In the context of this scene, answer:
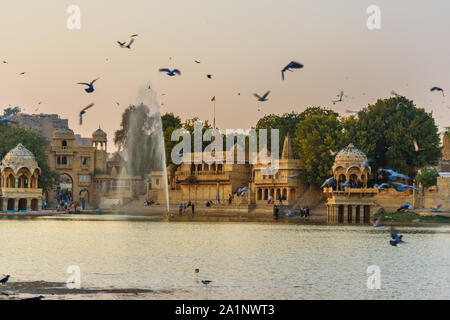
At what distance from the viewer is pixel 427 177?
76250 mm

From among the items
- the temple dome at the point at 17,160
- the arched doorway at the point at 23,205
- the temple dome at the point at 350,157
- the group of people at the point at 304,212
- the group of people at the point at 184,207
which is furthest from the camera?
the arched doorway at the point at 23,205

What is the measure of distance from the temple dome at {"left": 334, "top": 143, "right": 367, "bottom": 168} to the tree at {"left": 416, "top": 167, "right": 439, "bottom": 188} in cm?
552

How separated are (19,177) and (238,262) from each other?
6493 centimetres

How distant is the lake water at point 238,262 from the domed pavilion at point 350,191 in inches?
567

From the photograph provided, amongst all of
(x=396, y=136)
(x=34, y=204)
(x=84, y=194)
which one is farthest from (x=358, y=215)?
(x=84, y=194)

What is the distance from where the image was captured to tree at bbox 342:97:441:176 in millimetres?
81312

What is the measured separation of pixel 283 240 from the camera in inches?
2015

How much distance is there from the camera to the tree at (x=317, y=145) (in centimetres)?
8275

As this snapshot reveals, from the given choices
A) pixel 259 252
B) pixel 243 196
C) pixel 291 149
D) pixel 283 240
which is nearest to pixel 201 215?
pixel 243 196

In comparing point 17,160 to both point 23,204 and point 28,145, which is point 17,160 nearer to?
point 23,204

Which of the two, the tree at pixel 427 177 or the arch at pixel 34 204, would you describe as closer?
the tree at pixel 427 177

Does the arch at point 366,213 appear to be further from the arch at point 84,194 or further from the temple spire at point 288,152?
the arch at point 84,194

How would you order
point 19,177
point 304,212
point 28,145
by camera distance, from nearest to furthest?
point 304,212 → point 19,177 → point 28,145

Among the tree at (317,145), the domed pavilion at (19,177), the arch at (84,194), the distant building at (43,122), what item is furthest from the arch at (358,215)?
the distant building at (43,122)
